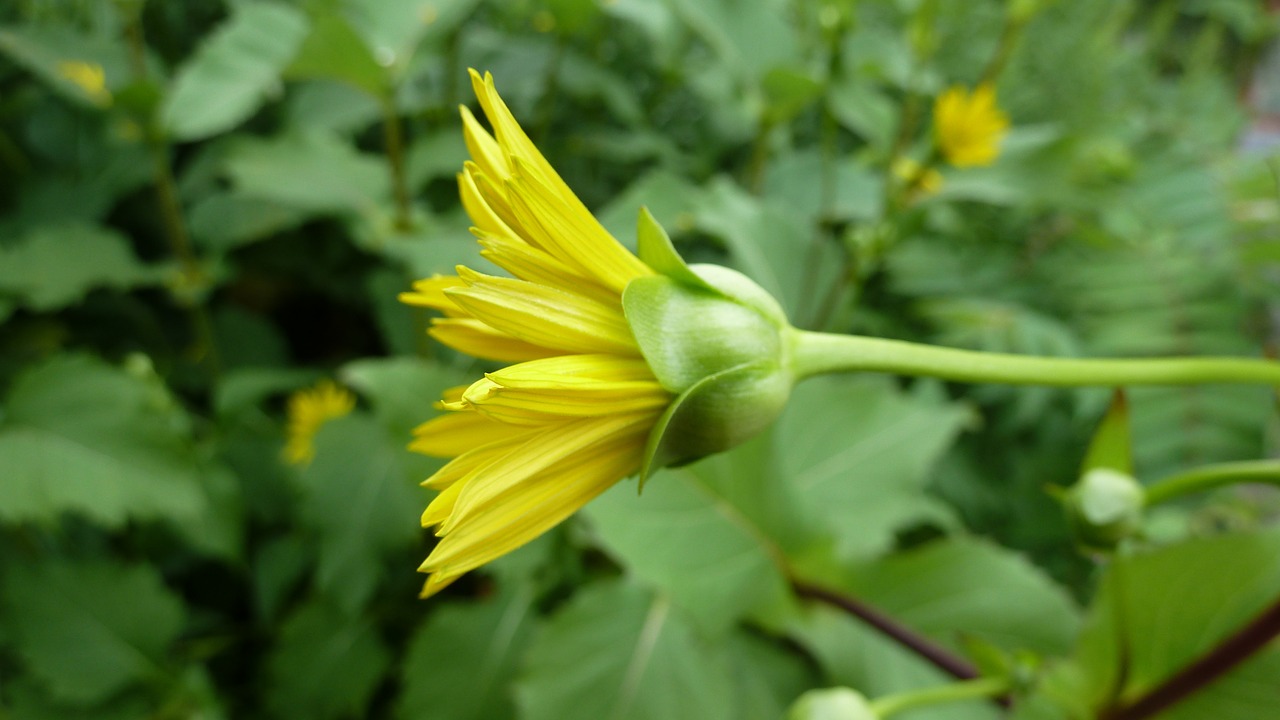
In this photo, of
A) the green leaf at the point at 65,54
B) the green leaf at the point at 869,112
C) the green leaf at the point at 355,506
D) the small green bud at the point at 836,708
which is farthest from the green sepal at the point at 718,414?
the green leaf at the point at 65,54

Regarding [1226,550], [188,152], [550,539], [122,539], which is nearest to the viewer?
[1226,550]

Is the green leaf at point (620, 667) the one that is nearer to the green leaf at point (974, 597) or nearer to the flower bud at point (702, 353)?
the green leaf at point (974, 597)

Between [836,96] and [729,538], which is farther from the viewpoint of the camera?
[836,96]

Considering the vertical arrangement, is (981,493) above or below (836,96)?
below

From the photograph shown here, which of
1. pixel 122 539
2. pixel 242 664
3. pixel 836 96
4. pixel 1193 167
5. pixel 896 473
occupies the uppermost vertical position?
pixel 836 96

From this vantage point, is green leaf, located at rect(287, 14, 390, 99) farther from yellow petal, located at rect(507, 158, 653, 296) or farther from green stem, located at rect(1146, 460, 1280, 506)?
green stem, located at rect(1146, 460, 1280, 506)

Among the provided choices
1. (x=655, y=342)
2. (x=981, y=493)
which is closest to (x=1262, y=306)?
(x=981, y=493)

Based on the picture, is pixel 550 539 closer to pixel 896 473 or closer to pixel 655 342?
pixel 896 473

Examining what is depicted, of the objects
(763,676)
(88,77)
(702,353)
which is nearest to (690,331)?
(702,353)
